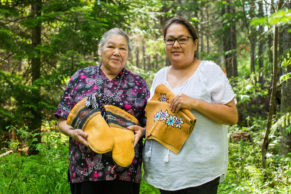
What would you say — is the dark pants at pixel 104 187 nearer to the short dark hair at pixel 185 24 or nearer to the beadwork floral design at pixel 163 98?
the beadwork floral design at pixel 163 98

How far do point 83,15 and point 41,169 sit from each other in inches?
120

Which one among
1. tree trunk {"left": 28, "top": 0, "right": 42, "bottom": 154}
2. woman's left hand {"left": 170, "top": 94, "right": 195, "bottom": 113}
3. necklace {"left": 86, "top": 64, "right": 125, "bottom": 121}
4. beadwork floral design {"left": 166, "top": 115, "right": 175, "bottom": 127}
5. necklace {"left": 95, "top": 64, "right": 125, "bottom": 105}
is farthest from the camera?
tree trunk {"left": 28, "top": 0, "right": 42, "bottom": 154}

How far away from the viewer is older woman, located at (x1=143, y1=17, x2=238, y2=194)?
1668mm

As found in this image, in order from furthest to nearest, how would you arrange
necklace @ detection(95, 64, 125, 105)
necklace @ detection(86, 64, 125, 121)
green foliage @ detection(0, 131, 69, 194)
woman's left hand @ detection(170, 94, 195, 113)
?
green foliage @ detection(0, 131, 69, 194), necklace @ detection(95, 64, 125, 105), necklace @ detection(86, 64, 125, 121), woman's left hand @ detection(170, 94, 195, 113)

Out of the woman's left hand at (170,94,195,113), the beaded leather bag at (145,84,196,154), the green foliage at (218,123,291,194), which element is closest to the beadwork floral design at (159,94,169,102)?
the beaded leather bag at (145,84,196,154)

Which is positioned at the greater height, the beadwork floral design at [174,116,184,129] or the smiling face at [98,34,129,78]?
the smiling face at [98,34,129,78]

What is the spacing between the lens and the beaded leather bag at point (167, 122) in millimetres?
1681

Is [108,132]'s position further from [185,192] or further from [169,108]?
[185,192]

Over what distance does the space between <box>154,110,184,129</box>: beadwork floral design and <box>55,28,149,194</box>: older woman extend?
0.84 feet

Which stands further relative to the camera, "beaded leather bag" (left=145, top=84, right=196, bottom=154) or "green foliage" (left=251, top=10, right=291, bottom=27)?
"beaded leather bag" (left=145, top=84, right=196, bottom=154)

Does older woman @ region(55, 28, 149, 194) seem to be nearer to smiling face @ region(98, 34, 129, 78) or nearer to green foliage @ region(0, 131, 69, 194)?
smiling face @ region(98, 34, 129, 78)

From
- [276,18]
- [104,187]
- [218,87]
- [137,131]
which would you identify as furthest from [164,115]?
[276,18]

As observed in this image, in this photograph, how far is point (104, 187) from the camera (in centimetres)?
200

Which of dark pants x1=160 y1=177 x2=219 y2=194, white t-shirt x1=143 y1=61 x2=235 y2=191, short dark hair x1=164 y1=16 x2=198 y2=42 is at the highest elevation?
short dark hair x1=164 y1=16 x2=198 y2=42
